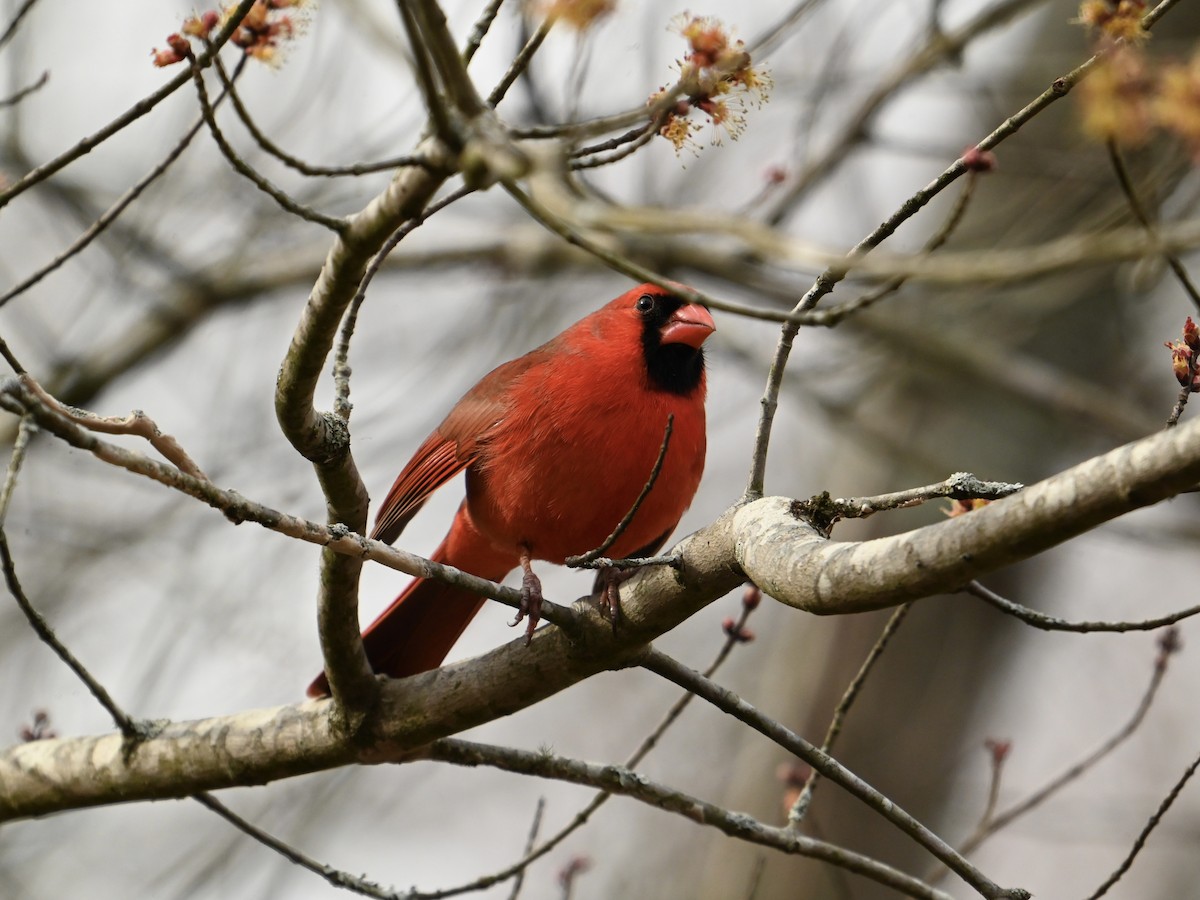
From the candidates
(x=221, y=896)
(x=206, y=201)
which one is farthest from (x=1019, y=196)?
(x=221, y=896)

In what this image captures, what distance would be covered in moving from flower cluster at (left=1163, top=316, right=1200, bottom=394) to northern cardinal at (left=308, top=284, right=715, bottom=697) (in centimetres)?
142

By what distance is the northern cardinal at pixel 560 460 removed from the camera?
347 cm

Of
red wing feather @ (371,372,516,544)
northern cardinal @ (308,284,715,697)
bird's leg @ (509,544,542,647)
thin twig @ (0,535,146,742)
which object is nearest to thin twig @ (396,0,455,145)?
thin twig @ (0,535,146,742)

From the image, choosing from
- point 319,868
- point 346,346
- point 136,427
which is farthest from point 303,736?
point 136,427

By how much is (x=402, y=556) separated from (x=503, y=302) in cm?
458

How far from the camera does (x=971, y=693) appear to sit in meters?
6.69

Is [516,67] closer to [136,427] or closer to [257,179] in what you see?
[257,179]

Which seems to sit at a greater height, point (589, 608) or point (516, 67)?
point (516, 67)

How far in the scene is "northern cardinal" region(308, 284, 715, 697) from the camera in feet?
11.4

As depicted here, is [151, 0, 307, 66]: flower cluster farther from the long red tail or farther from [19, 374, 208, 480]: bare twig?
the long red tail

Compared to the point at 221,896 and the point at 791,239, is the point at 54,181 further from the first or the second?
the point at 791,239

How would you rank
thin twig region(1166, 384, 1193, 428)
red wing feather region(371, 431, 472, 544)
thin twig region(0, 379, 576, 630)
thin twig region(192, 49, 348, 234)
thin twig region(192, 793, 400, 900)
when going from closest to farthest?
thin twig region(0, 379, 576, 630), thin twig region(192, 49, 348, 234), thin twig region(1166, 384, 1193, 428), thin twig region(192, 793, 400, 900), red wing feather region(371, 431, 472, 544)

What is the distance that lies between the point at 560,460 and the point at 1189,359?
171cm

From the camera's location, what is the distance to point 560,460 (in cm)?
349
